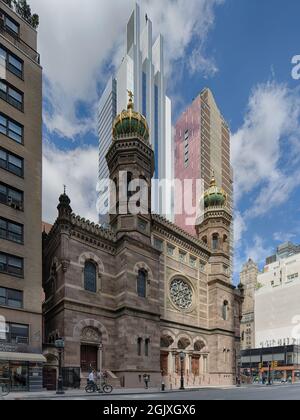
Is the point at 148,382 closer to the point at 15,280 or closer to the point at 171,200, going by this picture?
the point at 15,280

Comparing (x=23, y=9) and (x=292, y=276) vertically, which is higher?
(x=23, y=9)

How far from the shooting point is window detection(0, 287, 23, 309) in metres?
→ 32.2

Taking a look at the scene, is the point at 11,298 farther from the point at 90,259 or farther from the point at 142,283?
the point at 142,283

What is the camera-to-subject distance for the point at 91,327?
3866cm

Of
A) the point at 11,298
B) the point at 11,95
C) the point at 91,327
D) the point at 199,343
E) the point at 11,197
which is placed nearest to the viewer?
the point at 11,298

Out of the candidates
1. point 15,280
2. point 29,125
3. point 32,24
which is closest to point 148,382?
point 15,280

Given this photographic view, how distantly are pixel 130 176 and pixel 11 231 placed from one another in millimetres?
15980

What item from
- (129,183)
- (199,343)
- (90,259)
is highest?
(129,183)

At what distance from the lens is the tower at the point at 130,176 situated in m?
44.6

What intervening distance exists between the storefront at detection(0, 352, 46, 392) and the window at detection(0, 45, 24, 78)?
23452mm

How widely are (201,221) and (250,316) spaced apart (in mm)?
140047

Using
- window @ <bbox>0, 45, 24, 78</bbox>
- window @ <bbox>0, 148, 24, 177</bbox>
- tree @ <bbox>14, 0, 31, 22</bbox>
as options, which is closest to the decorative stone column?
window @ <bbox>0, 148, 24, 177</bbox>

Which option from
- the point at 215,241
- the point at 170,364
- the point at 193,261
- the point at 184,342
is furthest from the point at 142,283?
the point at 215,241

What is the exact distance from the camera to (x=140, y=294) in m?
42.9
